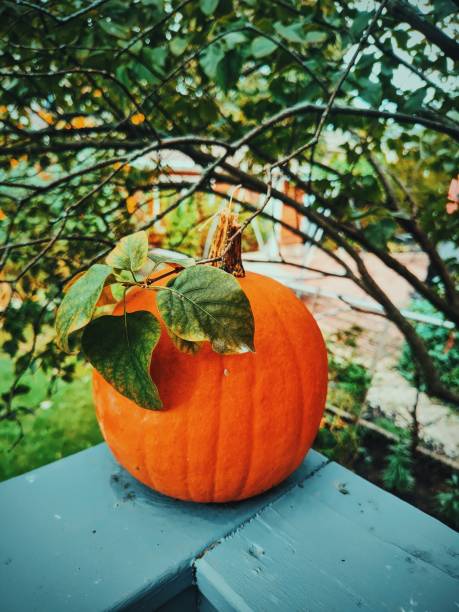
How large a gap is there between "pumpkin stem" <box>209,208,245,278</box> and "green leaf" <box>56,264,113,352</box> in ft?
0.83

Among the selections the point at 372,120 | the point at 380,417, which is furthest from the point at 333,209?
the point at 380,417

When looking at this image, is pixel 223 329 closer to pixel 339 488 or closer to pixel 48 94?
pixel 339 488

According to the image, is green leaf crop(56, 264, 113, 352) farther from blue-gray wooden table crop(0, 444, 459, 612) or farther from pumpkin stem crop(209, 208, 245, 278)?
blue-gray wooden table crop(0, 444, 459, 612)

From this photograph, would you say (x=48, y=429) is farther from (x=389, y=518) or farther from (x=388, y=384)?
(x=388, y=384)

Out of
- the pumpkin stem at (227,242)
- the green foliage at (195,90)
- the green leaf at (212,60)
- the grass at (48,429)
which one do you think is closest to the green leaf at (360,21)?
the green foliage at (195,90)

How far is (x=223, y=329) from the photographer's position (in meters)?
0.58

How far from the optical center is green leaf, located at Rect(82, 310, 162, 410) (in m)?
0.60

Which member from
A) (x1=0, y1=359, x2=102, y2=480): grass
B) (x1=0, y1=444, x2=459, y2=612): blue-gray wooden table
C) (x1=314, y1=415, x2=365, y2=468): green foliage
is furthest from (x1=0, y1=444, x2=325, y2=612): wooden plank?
(x1=314, y1=415, x2=365, y2=468): green foliage

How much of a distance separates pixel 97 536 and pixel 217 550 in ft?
Result: 0.79

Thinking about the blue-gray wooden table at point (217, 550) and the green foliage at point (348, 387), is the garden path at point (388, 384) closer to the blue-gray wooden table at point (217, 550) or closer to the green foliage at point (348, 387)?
the green foliage at point (348, 387)

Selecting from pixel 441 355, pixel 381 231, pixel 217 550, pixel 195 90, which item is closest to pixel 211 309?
pixel 217 550

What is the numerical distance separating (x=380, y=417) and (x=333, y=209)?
7.81 feet

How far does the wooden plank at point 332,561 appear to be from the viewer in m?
0.66

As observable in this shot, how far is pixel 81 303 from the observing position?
1.88 ft
